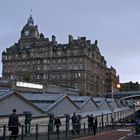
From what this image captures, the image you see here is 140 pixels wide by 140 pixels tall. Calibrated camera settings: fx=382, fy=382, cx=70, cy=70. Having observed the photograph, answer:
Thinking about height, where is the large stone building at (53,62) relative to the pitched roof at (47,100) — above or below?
above

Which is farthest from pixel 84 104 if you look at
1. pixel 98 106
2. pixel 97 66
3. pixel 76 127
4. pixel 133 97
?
pixel 133 97

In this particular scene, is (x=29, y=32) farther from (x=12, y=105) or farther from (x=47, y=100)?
(x=12, y=105)

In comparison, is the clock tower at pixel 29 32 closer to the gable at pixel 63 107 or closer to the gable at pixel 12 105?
the gable at pixel 63 107

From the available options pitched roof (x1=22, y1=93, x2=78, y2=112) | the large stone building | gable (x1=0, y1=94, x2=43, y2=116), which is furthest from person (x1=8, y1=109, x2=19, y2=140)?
the large stone building

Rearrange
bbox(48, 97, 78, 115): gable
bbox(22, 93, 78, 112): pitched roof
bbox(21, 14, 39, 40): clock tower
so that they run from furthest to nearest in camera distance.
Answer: bbox(21, 14, 39, 40): clock tower
bbox(48, 97, 78, 115): gable
bbox(22, 93, 78, 112): pitched roof

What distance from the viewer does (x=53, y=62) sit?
158m

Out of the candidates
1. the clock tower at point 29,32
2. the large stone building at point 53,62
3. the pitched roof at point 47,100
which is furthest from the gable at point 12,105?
the clock tower at point 29,32

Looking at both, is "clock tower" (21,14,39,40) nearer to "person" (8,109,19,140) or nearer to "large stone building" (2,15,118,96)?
"large stone building" (2,15,118,96)

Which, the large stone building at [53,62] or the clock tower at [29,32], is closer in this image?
the large stone building at [53,62]

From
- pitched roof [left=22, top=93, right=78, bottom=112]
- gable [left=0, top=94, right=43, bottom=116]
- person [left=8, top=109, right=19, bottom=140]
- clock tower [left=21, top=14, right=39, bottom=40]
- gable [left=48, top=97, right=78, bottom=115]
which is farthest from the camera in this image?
clock tower [left=21, top=14, right=39, bottom=40]

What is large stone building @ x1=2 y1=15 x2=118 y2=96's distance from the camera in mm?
153375

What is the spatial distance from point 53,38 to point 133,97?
2048 inches

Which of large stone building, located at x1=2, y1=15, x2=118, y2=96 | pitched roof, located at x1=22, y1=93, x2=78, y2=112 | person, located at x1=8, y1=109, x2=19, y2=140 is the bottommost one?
person, located at x1=8, y1=109, x2=19, y2=140

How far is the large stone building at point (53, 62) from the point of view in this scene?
153 meters
